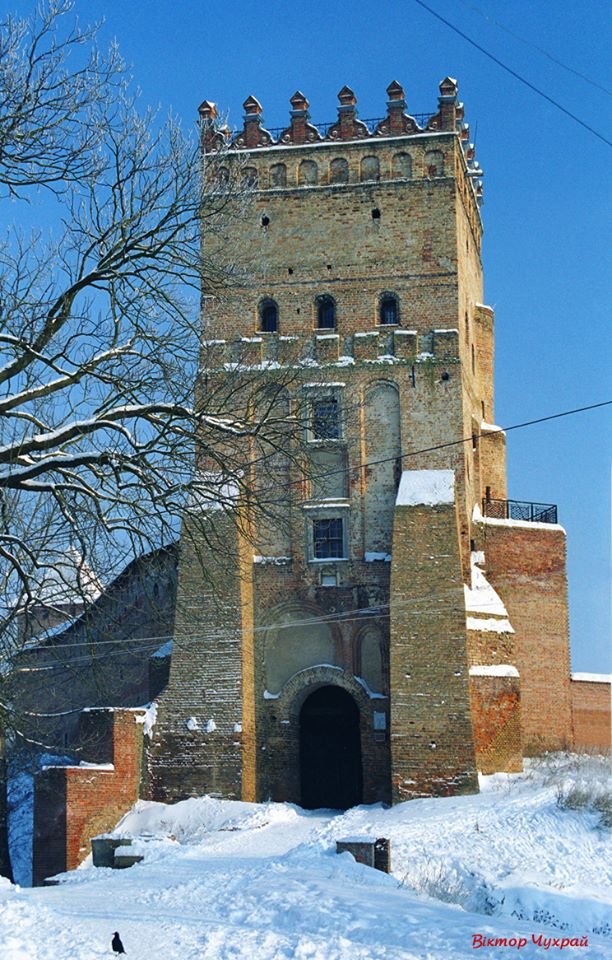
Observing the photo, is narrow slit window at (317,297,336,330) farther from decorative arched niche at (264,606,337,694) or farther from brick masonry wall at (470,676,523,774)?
brick masonry wall at (470,676,523,774)

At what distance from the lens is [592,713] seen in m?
31.1

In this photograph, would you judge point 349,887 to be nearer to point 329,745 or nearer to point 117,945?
point 117,945

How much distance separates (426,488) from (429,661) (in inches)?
139

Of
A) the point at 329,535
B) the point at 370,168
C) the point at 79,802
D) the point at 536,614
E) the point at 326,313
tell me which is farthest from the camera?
the point at 370,168

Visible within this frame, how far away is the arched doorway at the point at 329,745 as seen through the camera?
93.4 feet

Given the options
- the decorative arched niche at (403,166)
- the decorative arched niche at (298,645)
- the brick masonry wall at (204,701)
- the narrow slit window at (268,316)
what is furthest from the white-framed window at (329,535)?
the decorative arched niche at (403,166)

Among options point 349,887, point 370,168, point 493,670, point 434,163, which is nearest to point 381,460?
point 493,670

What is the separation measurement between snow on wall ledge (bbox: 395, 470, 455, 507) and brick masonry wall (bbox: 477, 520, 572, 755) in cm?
205

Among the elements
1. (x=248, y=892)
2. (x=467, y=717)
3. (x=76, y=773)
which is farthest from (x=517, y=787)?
(x=248, y=892)

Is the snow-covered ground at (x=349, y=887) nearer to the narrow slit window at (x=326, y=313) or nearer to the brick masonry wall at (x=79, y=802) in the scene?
the brick masonry wall at (x=79, y=802)

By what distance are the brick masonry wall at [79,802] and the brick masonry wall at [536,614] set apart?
8188mm

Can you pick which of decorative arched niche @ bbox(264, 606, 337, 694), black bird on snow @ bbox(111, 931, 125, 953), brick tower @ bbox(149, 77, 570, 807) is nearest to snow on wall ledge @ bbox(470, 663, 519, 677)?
brick tower @ bbox(149, 77, 570, 807)

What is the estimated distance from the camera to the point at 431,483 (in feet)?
91.4

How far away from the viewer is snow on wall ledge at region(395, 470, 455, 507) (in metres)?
27.5
